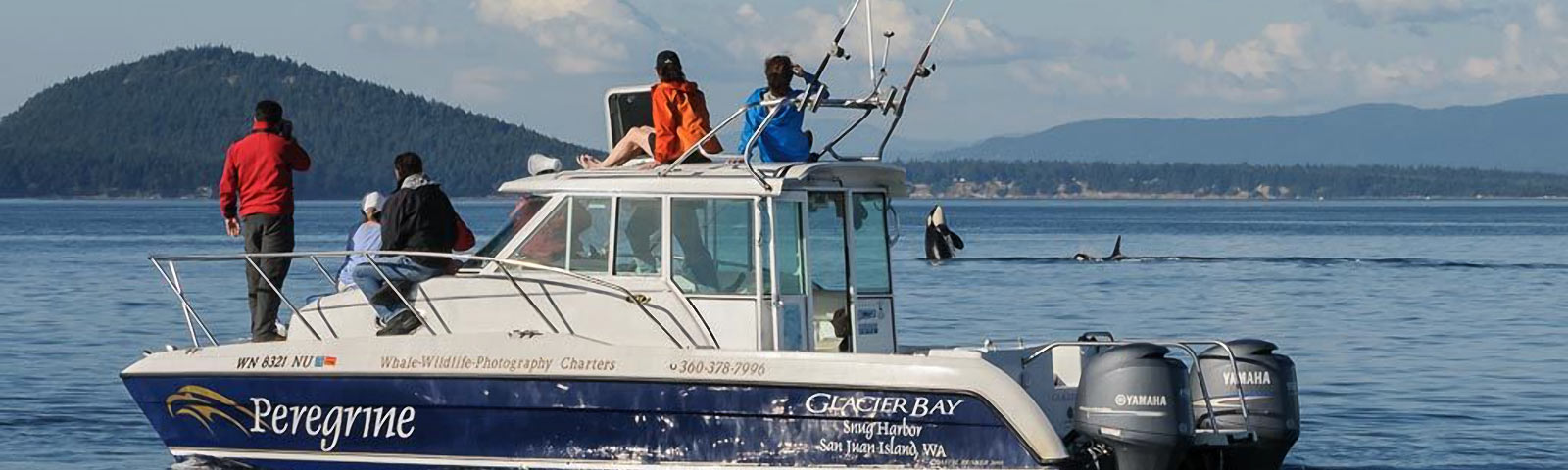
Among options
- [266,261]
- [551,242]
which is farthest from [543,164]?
[266,261]

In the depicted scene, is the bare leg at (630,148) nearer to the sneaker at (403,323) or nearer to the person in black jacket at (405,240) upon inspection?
the person in black jacket at (405,240)

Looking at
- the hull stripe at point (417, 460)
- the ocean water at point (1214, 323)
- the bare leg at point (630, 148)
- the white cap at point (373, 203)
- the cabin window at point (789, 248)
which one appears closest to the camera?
the hull stripe at point (417, 460)

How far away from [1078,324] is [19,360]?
13.5m

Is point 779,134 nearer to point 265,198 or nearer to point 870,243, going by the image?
point 870,243

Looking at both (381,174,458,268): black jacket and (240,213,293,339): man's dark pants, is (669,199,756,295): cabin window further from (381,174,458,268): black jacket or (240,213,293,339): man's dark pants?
(240,213,293,339): man's dark pants

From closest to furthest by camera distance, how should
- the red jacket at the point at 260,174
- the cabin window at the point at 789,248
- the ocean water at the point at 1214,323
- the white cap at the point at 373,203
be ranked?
the cabin window at the point at 789,248, the red jacket at the point at 260,174, the white cap at the point at 373,203, the ocean water at the point at 1214,323

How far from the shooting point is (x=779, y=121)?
12.0 meters

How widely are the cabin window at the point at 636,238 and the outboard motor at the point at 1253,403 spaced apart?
111 inches

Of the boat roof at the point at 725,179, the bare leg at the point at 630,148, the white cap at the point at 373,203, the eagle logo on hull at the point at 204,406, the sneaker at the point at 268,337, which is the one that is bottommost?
the eagle logo on hull at the point at 204,406

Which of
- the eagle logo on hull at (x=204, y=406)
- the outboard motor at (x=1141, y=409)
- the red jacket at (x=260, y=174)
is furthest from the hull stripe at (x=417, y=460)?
the red jacket at (x=260, y=174)

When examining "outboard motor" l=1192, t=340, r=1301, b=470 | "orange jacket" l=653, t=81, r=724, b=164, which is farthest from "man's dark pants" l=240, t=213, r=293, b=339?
"outboard motor" l=1192, t=340, r=1301, b=470

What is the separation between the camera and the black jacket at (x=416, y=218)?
40.0ft

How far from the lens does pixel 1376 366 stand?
2239cm

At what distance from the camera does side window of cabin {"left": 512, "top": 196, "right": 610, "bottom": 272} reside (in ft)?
39.4
